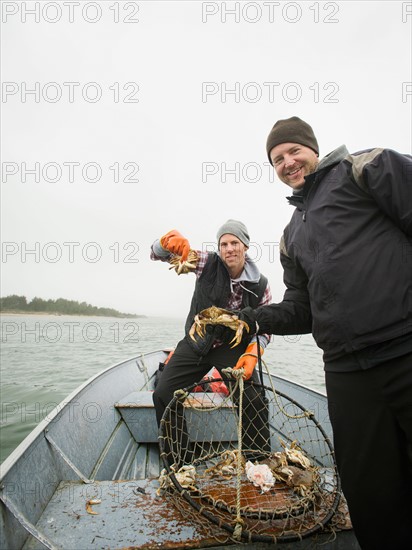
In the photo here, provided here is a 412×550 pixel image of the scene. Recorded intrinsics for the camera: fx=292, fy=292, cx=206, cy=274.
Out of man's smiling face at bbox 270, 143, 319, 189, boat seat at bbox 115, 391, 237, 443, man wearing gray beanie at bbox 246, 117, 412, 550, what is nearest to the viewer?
man wearing gray beanie at bbox 246, 117, 412, 550

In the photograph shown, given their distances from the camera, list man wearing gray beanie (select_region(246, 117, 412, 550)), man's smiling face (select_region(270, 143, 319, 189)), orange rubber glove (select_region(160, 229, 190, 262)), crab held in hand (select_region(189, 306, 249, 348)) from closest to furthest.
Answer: man wearing gray beanie (select_region(246, 117, 412, 550)), man's smiling face (select_region(270, 143, 319, 189)), crab held in hand (select_region(189, 306, 249, 348)), orange rubber glove (select_region(160, 229, 190, 262))

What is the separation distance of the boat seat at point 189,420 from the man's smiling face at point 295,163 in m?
2.77

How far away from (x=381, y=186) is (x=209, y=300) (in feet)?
7.06

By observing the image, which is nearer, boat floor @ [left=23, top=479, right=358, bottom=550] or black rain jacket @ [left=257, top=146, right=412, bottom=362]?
black rain jacket @ [left=257, top=146, right=412, bottom=362]

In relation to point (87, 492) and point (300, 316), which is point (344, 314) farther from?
point (87, 492)

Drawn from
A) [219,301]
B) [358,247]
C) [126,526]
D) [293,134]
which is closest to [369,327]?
[358,247]

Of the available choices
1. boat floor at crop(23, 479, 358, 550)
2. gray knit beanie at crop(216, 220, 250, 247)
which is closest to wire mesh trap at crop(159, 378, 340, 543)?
boat floor at crop(23, 479, 358, 550)

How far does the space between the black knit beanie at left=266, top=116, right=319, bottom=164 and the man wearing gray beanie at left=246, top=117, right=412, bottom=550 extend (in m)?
0.50

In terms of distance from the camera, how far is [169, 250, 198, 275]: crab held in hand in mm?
3150

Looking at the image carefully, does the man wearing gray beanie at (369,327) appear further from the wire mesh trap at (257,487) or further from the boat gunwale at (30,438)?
the boat gunwale at (30,438)

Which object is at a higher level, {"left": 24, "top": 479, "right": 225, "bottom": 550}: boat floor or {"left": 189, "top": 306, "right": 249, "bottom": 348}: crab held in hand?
{"left": 189, "top": 306, "right": 249, "bottom": 348}: crab held in hand

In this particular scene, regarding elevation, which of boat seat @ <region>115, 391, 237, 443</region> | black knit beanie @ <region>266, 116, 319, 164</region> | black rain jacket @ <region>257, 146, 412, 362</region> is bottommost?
boat seat @ <region>115, 391, 237, 443</region>

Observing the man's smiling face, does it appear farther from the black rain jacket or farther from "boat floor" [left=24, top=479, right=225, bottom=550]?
"boat floor" [left=24, top=479, right=225, bottom=550]

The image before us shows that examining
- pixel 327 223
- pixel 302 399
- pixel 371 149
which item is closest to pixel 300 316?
pixel 327 223
